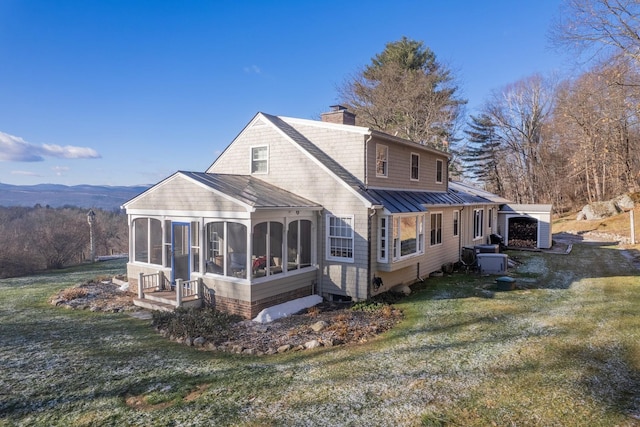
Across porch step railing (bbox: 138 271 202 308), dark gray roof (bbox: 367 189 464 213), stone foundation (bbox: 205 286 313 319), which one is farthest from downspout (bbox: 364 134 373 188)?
porch step railing (bbox: 138 271 202 308)

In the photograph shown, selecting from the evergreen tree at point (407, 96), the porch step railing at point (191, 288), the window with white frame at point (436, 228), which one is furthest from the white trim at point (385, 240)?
the evergreen tree at point (407, 96)

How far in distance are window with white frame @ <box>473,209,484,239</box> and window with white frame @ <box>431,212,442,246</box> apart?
5286mm

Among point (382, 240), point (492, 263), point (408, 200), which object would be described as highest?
point (408, 200)

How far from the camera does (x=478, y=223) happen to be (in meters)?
20.7

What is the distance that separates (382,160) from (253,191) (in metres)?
4.83

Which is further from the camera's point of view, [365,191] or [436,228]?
[436,228]

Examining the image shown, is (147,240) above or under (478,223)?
under

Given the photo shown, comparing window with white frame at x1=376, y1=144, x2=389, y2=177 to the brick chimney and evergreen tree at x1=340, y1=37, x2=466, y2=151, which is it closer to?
the brick chimney

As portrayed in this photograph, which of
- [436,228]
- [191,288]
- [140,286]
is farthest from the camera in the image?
[436,228]

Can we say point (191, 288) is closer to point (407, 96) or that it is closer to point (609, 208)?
point (407, 96)

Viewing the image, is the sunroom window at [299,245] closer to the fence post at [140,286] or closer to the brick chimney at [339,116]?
the fence post at [140,286]

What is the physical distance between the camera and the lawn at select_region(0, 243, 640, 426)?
5.32 metres

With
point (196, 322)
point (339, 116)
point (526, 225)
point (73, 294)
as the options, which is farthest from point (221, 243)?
point (526, 225)

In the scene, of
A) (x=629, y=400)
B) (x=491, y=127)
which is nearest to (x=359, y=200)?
(x=629, y=400)
